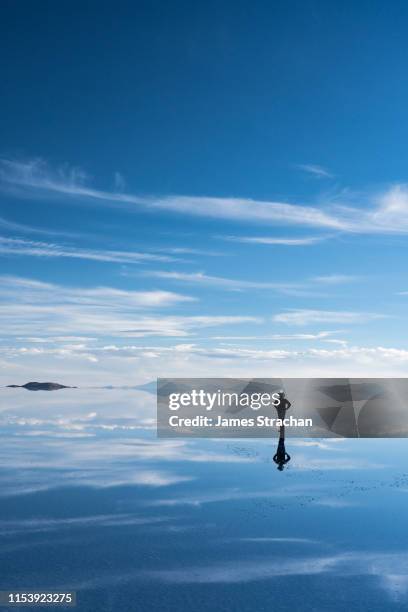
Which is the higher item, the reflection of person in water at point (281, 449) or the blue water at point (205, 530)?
the reflection of person in water at point (281, 449)

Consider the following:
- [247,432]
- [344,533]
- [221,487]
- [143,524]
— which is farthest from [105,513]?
[247,432]

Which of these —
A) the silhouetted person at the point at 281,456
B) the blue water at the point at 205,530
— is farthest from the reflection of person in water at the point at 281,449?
the blue water at the point at 205,530

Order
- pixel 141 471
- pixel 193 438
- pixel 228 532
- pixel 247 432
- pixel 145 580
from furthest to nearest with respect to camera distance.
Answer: pixel 247 432 → pixel 193 438 → pixel 141 471 → pixel 228 532 → pixel 145 580

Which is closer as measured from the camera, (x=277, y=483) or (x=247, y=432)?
(x=277, y=483)

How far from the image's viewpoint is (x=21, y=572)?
18.9m

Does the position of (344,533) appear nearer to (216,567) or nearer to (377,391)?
(216,567)

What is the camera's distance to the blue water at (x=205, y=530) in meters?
18.0

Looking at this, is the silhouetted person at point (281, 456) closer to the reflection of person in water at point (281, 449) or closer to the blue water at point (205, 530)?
the reflection of person in water at point (281, 449)

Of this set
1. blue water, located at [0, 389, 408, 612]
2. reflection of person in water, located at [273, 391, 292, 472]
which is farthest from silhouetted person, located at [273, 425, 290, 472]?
blue water, located at [0, 389, 408, 612]

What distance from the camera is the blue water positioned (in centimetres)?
1805

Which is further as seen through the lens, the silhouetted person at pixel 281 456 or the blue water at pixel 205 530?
the silhouetted person at pixel 281 456

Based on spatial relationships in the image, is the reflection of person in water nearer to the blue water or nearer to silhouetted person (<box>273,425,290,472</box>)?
silhouetted person (<box>273,425,290,472</box>)

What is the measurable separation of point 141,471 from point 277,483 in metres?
8.82

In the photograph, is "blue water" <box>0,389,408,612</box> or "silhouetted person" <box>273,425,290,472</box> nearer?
"blue water" <box>0,389,408,612</box>
